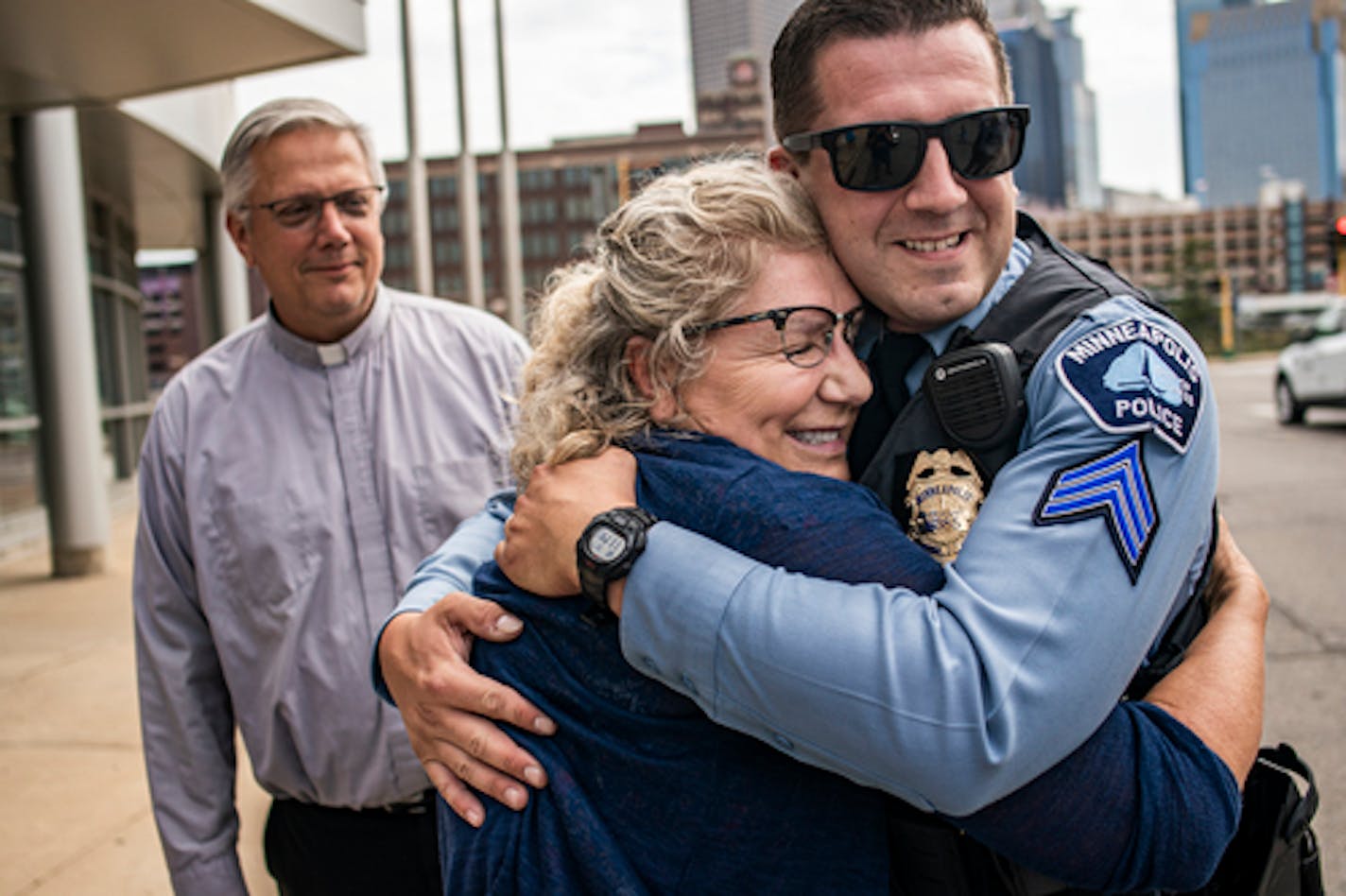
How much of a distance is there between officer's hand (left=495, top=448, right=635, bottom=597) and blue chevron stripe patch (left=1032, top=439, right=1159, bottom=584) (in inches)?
19.1

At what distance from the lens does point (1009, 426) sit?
4.48 ft

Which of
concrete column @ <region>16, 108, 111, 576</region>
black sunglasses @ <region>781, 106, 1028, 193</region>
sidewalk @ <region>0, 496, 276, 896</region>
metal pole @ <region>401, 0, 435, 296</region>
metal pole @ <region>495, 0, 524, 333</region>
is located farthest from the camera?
metal pole @ <region>495, 0, 524, 333</region>

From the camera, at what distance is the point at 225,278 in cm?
1536

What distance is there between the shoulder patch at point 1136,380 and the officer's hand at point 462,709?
0.73 meters

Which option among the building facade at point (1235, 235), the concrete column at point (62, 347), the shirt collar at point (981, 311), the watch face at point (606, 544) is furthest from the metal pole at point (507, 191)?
the building facade at point (1235, 235)

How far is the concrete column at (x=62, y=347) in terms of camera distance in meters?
9.40

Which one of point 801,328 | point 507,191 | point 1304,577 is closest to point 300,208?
point 801,328

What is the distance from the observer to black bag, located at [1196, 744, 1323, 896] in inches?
57.5

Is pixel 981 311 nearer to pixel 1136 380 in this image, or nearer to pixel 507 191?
pixel 1136 380

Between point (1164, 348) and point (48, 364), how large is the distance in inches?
398

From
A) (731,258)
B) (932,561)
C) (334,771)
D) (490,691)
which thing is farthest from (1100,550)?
(334,771)

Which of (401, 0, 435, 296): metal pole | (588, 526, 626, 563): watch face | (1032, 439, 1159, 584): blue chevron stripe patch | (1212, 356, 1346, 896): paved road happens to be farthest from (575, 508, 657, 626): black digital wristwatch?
(401, 0, 435, 296): metal pole

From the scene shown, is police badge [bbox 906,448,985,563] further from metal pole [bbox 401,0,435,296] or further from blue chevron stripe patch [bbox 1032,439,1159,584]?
metal pole [bbox 401,0,435,296]

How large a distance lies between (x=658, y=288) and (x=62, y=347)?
9.55 meters
